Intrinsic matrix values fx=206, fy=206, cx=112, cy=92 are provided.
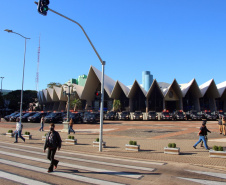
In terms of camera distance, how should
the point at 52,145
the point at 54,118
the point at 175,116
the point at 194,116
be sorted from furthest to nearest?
1. the point at 175,116
2. the point at 194,116
3. the point at 54,118
4. the point at 52,145

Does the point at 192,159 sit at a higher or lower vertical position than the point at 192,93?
lower

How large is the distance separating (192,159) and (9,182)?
24.7ft

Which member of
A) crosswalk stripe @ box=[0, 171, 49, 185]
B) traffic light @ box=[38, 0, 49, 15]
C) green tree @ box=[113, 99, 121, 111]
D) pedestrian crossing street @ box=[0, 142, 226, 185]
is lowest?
pedestrian crossing street @ box=[0, 142, 226, 185]

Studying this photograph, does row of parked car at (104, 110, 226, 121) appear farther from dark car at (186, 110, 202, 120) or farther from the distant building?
the distant building

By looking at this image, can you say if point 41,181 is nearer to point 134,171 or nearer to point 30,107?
point 134,171

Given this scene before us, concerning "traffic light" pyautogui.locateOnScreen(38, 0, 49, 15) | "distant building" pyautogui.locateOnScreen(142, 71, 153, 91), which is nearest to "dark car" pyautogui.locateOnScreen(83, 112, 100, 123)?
"traffic light" pyautogui.locateOnScreen(38, 0, 49, 15)

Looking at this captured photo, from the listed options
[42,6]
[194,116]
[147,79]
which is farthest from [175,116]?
[147,79]

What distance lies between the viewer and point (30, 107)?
303 feet

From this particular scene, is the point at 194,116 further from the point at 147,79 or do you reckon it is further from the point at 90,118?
the point at 147,79

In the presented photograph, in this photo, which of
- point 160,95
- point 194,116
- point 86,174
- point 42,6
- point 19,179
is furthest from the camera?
point 160,95

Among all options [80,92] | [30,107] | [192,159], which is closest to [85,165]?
[192,159]

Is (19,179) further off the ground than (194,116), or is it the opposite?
(194,116)

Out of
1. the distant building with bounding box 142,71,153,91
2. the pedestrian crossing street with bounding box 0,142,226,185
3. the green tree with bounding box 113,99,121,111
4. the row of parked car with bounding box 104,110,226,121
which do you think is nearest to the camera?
the pedestrian crossing street with bounding box 0,142,226,185

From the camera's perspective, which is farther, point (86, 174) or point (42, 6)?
point (42, 6)
